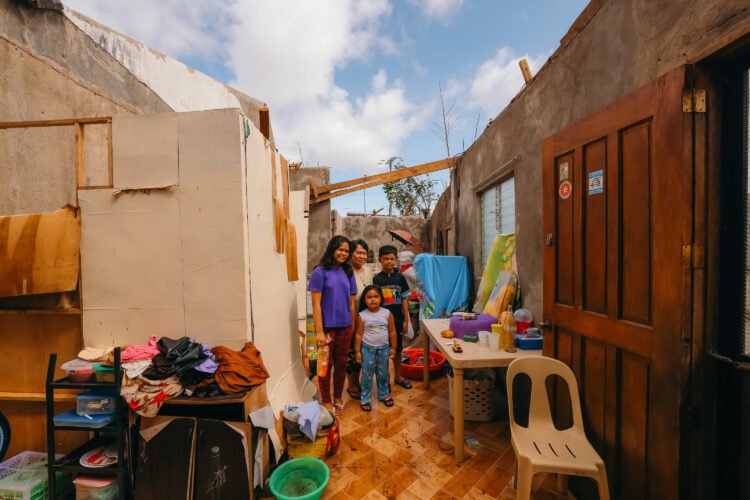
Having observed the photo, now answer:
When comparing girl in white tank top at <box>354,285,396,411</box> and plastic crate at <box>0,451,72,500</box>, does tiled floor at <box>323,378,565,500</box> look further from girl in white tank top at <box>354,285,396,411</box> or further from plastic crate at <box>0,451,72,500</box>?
plastic crate at <box>0,451,72,500</box>

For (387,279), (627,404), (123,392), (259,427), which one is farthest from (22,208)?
(627,404)

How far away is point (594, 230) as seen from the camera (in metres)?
2.05

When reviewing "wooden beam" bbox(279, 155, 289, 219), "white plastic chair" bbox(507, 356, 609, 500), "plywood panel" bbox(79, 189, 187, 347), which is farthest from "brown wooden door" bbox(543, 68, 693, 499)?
"plywood panel" bbox(79, 189, 187, 347)

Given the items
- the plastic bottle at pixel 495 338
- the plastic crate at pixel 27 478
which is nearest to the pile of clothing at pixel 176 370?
→ the plastic crate at pixel 27 478

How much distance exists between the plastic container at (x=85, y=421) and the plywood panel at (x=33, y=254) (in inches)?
35.0

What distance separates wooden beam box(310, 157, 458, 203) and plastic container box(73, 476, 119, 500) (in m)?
6.72

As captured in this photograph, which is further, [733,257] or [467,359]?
[467,359]

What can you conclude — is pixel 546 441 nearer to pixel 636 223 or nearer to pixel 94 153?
pixel 636 223

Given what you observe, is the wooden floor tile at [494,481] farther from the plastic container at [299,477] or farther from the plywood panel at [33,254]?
the plywood panel at [33,254]

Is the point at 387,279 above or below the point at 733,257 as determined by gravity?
below

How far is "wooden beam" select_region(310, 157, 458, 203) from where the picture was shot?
282 inches

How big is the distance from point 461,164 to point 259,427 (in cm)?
571

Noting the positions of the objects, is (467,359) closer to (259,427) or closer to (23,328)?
(259,427)

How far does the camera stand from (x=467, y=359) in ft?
8.54
